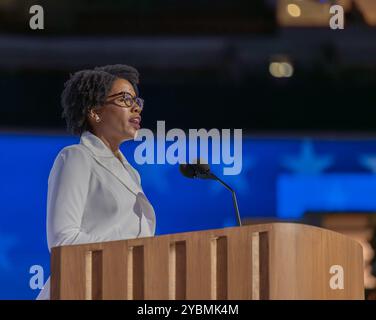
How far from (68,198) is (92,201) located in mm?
108

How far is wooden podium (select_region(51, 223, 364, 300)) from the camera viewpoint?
10.2 ft

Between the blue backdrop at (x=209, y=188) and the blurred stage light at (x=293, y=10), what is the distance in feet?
1.81

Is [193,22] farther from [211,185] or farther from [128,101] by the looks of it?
[128,101]

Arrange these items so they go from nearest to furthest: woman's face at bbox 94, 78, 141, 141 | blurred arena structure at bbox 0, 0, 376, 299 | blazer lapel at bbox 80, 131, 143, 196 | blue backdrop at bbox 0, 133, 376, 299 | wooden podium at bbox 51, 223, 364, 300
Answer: wooden podium at bbox 51, 223, 364, 300, blazer lapel at bbox 80, 131, 143, 196, woman's face at bbox 94, 78, 141, 141, blue backdrop at bbox 0, 133, 376, 299, blurred arena structure at bbox 0, 0, 376, 299

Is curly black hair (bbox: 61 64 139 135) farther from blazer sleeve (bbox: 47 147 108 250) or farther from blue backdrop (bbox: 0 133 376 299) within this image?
blue backdrop (bbox: 0 133 376 299)

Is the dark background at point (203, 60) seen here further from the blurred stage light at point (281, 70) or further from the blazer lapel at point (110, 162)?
the blazer lapel at point (110, 162)

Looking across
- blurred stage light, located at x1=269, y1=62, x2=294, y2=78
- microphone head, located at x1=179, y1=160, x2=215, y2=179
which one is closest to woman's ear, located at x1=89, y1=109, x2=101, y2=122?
microphone head, located at x1=179, y1=160, x2=215, y2=179

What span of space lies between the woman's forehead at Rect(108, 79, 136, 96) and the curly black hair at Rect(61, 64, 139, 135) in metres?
0.01

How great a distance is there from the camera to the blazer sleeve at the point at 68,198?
3426 mm

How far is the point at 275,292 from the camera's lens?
10.3 ft

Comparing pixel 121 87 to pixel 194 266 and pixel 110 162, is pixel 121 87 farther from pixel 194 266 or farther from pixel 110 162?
pixel 194 266

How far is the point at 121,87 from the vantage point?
3.89 m

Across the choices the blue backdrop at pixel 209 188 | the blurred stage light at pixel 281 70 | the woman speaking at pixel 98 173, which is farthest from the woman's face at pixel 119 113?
the blurred stage light at pixel 281 70
